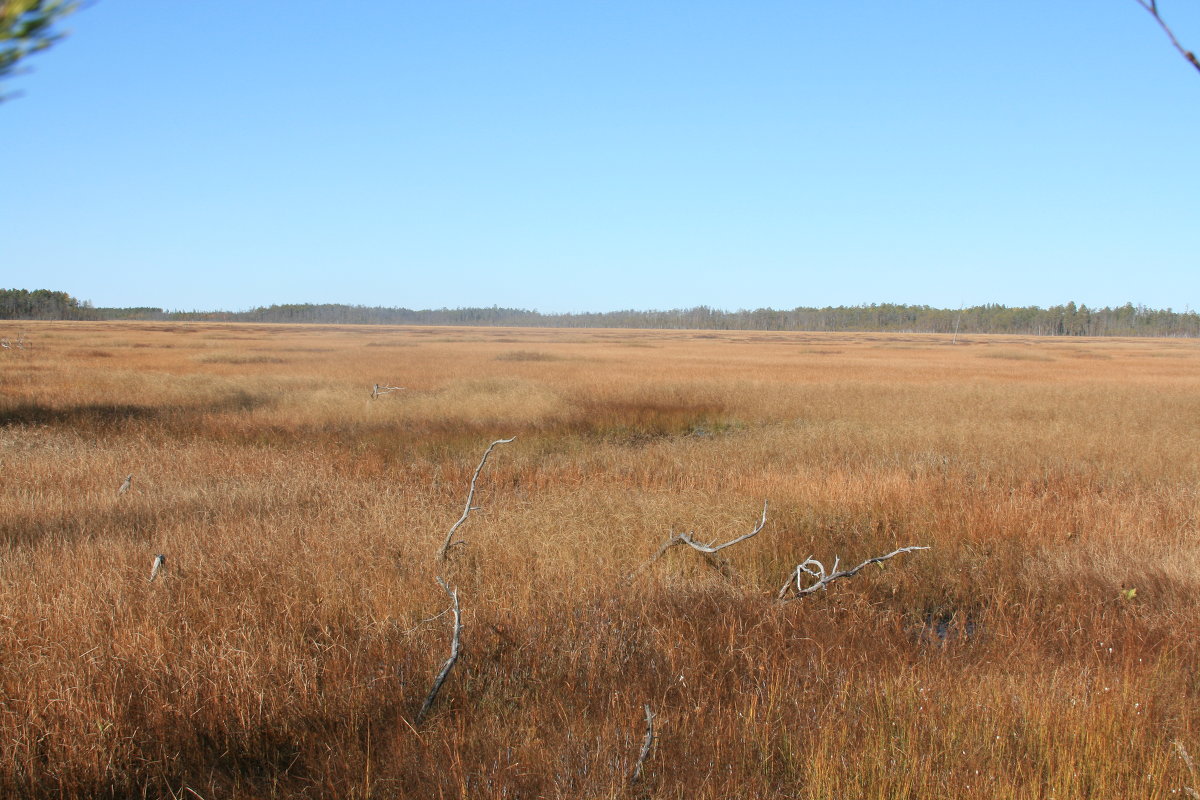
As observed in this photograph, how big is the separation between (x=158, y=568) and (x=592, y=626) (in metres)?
3.32

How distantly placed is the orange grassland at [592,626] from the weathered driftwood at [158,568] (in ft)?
0.29

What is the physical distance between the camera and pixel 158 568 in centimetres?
522

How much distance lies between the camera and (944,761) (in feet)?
10.5

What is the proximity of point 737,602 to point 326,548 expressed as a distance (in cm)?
354

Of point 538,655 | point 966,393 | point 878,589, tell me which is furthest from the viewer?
point 966,393

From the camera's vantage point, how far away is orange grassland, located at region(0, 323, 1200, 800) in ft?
10.3

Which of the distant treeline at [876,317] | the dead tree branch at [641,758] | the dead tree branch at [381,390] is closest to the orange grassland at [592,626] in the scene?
the dead tree branch at [641,758]

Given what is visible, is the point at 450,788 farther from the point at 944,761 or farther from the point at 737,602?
the point at 737,602

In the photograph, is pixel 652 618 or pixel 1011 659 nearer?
pixel 1011 659

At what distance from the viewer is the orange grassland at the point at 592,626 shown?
3146 millimetres

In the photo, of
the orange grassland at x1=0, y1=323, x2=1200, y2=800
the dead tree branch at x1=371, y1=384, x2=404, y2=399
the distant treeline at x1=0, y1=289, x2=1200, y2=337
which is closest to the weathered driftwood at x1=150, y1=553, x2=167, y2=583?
the orange grassland at x1=0, y1=323, x2=1200, y2=800

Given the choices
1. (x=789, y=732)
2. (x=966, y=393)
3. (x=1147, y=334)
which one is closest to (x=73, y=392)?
(x=789, y=732)

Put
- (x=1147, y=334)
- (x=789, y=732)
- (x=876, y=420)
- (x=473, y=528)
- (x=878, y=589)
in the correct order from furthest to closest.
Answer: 1. (x=1147, y=334)
2. (x=876, y=420)
3. (x=473, y=528)
4. (x=878, y=589)
5. (x=789, y=732)

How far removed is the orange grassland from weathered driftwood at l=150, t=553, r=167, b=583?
0.09 m
